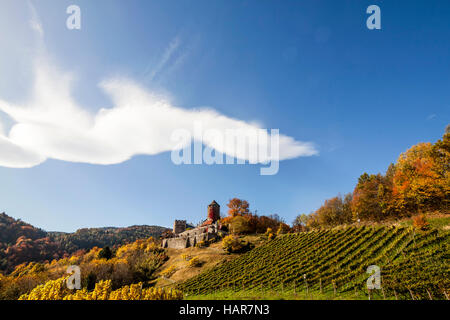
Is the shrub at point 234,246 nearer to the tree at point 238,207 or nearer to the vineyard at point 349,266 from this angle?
the vineyard at point 349,266

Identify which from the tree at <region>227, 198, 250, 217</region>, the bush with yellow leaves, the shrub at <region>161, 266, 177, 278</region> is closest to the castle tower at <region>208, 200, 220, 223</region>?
the tree at <region>227, 198, 250, 217</region>

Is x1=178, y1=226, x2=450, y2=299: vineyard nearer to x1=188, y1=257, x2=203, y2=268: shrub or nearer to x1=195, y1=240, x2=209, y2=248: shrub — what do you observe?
x1=188, y1=257, x2=203, y2=268: shrub

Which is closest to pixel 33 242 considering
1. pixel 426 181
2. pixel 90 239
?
pixel 90 239

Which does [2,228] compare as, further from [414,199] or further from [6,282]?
[414,199]

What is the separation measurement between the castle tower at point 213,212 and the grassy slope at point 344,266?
4274cm

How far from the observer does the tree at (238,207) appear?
72.7 metres

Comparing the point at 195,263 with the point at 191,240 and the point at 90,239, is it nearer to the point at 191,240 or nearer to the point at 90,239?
the point at 191,240

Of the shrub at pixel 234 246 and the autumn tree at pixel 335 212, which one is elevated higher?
the autumn tree at pixel 335 212

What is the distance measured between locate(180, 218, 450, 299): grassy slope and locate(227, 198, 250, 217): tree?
106ft

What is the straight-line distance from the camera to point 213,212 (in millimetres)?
84438

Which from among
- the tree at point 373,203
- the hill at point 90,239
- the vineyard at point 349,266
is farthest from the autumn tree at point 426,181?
the hill at point 90,239

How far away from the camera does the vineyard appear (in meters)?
16.9

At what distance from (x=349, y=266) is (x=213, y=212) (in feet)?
213
